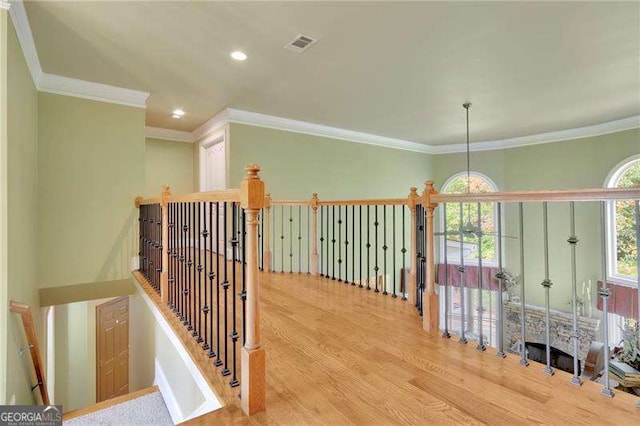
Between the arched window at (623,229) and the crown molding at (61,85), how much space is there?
7.74 m

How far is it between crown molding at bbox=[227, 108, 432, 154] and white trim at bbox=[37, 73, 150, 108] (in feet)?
4.01

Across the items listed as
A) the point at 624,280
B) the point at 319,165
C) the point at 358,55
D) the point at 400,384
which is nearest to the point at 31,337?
the point at 400,384

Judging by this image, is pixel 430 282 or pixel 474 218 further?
pixel 474 218

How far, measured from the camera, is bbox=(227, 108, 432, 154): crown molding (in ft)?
16.2

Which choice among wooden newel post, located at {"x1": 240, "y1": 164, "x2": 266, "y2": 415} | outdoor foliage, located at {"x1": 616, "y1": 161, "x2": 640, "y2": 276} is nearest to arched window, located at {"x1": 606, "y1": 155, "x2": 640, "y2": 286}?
outdoor foliage, located at {"x1": 616, "y1": 161, "x2": 640, "y2": 276}

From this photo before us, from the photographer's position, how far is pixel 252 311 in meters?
1.43

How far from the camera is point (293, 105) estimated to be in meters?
4.65

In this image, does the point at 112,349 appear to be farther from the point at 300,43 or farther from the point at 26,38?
the point at 300,43

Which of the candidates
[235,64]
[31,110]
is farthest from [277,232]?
[31,110]

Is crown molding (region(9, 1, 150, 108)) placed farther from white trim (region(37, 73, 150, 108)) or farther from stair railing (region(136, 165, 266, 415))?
stair railing (region(136, 165, 266, 415))

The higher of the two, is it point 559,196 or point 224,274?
point 559,196

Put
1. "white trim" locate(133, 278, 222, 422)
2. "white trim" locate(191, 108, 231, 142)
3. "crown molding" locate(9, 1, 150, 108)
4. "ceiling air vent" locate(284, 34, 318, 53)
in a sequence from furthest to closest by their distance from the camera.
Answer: "white trim" locate(191, 108, 231, 142), "ceiling air vent" locate(284, 34, 318, 53), "crown molding" locate(9, 1, 150, 108), "white trim" locate(133, 278, 222, 422)

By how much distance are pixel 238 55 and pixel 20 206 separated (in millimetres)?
2406

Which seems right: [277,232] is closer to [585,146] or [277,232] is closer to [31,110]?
[31,110]
